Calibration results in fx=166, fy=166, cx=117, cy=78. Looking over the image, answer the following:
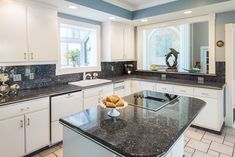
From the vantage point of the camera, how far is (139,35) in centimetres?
469

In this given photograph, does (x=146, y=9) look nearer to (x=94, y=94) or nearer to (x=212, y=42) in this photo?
(x=212, y=42)

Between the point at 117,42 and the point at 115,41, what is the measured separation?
0.26 ft

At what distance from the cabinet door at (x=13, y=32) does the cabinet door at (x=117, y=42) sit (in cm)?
202

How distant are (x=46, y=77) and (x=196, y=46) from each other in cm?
475

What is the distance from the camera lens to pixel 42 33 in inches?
106

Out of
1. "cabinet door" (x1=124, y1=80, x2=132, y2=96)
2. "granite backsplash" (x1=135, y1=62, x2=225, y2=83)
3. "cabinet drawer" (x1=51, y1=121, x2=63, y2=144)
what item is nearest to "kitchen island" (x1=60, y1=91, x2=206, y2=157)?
"cabinet drawer" (x1=51, y1=121, x2=63, y2=144)

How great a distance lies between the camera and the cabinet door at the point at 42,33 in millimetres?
2551

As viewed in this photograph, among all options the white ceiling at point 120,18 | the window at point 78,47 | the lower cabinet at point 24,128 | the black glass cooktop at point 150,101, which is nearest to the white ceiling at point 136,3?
the white ceiling at point 120,18

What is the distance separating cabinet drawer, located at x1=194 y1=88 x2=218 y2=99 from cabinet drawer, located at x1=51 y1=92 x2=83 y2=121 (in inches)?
88.4

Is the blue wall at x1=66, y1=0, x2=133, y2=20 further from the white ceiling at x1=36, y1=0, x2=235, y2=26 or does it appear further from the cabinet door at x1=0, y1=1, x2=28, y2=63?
the cabinet door at x1=0, y1=1, x2=28, y2=63

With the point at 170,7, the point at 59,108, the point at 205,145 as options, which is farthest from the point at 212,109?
the point at 59,108

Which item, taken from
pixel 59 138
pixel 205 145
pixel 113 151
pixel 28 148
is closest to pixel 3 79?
pixel 28 148

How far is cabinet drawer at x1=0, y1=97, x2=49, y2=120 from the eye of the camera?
2092mm

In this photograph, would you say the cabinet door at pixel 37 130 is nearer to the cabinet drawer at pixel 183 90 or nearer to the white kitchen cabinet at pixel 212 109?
the cabinet drawer at pixel 183 90
